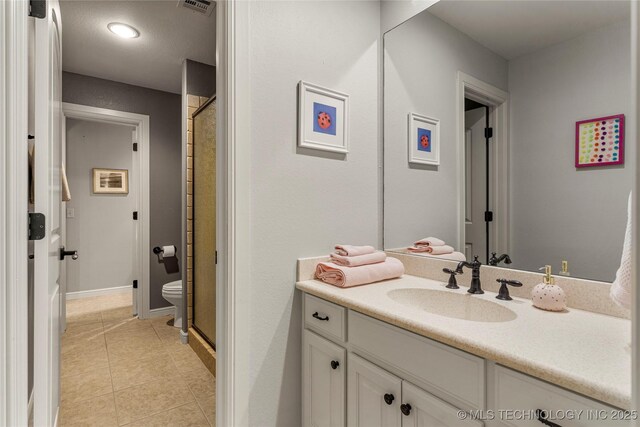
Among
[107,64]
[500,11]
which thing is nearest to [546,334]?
[500,11]

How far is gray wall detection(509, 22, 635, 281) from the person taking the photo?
1.06m

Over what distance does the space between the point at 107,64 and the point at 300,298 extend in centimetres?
301

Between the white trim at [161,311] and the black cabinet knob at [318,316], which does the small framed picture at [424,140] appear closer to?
the black cabinet knob at [318,316]

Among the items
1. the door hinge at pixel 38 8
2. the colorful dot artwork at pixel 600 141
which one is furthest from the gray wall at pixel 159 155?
the colorful dot artwork at pixel 600 141

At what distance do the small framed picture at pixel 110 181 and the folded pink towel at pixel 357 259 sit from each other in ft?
13.5

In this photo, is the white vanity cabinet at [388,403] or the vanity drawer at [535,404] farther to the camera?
the white vanity cabinet at [388,403]

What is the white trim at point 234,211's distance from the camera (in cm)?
136

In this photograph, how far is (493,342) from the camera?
828 mm

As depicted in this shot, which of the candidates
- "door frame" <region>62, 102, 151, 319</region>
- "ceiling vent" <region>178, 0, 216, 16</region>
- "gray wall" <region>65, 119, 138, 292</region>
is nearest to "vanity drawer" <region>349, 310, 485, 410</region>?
"ceiling vent" <region>178, 0, 216, 16</region>

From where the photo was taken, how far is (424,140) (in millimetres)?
1700

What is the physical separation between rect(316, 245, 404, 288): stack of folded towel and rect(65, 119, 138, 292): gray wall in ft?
11.5

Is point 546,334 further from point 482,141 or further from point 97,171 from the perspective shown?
point 97,171

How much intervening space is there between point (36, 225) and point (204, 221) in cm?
161

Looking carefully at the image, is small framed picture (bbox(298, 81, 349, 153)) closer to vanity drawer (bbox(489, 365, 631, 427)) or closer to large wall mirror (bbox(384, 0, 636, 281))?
large wall mirror (bbox(384, 0, 636, 281))
